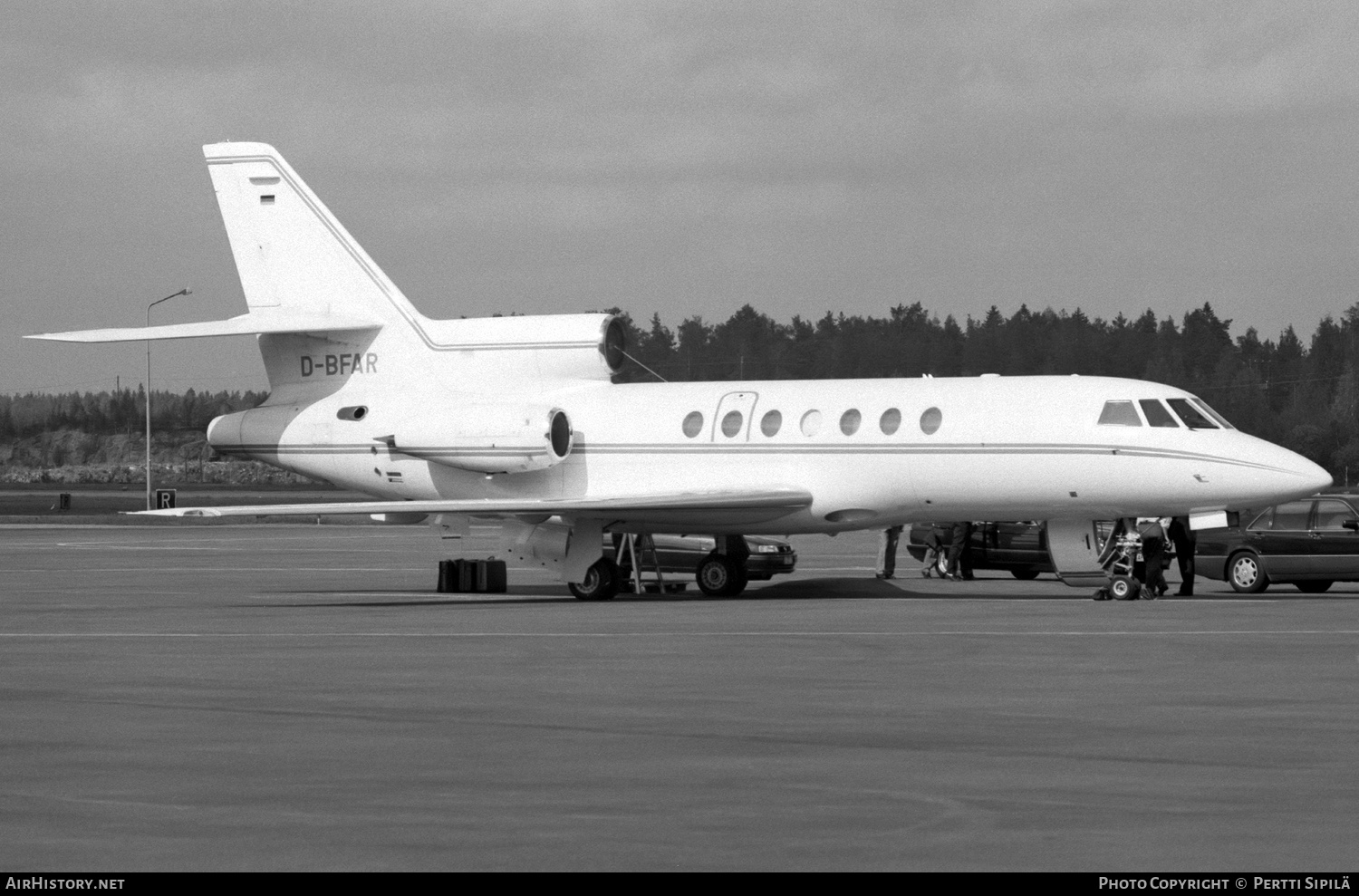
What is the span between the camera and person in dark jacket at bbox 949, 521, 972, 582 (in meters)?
34.2

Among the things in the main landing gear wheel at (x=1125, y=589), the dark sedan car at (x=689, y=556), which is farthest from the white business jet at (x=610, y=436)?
the dark sedan car at (x=689, y=556)

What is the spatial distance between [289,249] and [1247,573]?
16.4 meters

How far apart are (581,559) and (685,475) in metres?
2.05

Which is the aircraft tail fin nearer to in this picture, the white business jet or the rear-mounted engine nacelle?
the white business jet

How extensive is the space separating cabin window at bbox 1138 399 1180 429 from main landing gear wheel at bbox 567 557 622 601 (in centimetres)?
829

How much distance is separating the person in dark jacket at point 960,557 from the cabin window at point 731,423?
7405 millimetres

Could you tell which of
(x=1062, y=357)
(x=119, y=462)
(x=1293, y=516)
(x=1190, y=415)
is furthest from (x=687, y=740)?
(x=119, y=462)

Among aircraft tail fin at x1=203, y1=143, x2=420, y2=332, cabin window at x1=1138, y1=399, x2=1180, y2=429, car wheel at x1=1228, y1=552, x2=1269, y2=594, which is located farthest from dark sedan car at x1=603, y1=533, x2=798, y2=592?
car wheel at x1=1228, y1=552, x2=1269, y2=594

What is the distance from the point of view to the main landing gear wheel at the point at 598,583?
28.3 metres

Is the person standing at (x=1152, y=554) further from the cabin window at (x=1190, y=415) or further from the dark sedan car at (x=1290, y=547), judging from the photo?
the dark sedan car at (x=1290, y=547)

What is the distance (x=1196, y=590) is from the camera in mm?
29438

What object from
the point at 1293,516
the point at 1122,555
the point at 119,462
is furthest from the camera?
the point at 119,462

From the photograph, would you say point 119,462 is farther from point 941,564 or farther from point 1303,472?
point 1303,472

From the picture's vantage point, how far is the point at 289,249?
31.5 metres
